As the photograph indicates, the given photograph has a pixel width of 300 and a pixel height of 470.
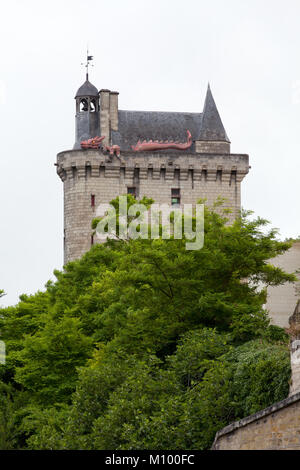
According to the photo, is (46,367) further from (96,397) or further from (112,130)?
(112,130)

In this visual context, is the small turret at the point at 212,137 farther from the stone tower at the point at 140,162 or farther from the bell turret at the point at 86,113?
the bell turret at the point at 86,113

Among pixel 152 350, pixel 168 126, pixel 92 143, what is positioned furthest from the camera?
pixel 168 126

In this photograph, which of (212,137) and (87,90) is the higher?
(87,90)

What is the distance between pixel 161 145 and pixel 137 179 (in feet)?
10.8

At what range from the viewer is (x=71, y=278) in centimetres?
6975

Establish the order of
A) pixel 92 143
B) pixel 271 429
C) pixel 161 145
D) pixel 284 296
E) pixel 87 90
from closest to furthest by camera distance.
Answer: pixel 271 429 < pixel 284 296 < pixel 92 143 < pixel 161 145 < pixel 87 90

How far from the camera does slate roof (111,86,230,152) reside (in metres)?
91.8

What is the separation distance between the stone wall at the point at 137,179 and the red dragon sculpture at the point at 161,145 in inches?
26.6

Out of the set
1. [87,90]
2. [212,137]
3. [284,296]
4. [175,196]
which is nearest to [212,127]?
[212,137]

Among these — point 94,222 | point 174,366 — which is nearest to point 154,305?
point 174,366

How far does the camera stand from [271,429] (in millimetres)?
31766

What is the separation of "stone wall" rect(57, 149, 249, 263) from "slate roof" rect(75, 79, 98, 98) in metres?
1.26

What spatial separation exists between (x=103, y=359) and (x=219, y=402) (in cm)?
1116

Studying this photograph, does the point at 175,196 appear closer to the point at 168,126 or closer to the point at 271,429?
the point at 168,126
